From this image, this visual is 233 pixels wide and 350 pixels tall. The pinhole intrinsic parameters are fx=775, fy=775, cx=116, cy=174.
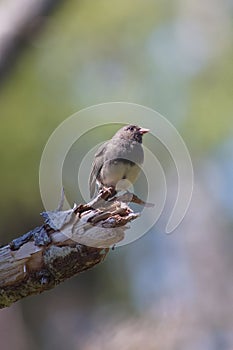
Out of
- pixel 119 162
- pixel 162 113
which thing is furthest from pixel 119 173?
pixel 162 113

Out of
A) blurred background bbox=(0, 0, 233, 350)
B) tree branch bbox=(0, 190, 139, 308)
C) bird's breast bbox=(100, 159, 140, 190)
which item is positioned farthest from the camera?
blurred background bbox=(0, 0, 233, 350)

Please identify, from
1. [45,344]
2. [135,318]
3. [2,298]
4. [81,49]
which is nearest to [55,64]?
[81,49]

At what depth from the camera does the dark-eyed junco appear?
2.10 metres

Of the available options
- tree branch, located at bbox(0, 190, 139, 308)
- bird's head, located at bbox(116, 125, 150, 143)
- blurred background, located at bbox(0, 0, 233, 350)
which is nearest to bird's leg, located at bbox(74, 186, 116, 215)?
tree branch, located at bbox(0, 190, 139, 308)

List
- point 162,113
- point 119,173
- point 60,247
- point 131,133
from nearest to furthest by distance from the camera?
point 60,247
point 119,173
point 131,133
point 162,113

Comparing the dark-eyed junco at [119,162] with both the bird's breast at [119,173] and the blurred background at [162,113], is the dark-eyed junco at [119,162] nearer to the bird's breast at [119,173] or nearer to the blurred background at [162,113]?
the bird's breast at [119,173]

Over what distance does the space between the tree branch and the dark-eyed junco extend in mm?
358

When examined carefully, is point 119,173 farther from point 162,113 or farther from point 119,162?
point 162,113

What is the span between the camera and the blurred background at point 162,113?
4.48 m

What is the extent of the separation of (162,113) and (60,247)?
2922mm

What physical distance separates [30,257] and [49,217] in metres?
0.10

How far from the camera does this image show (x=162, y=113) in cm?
451

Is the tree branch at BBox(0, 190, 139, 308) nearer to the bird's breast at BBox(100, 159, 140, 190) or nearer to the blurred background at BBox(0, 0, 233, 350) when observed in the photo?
the bird's breast at BBox(100, 159, 140, 190)

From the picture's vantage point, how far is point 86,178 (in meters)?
2.32
